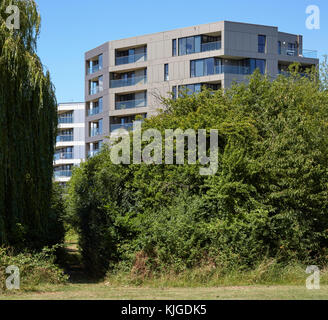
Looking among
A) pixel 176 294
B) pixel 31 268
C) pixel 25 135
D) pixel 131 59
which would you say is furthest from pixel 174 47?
pixel 176 294

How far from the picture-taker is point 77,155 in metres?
91.1

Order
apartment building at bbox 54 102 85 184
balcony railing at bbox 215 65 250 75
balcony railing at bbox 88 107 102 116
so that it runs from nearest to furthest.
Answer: balcony railing at bbox 215 65 250 75 < balcony railing at bbox 88 107 102 116 < apartment building at bbox 54 102 85 184

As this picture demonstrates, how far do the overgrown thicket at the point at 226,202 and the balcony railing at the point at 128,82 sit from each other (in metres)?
Answer: 36.1

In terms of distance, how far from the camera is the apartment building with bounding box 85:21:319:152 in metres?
55.7

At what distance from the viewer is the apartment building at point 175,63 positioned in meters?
55.7

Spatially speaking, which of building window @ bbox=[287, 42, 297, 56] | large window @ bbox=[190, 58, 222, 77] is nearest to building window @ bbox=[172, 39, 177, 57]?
large window @ bbox=[190, 58, 222, 77]

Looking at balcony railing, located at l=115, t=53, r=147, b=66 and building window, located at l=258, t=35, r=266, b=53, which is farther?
balcony railing, located at l=115, t=53, r=147, b=66

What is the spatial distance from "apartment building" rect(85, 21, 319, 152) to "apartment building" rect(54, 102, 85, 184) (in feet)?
79.8

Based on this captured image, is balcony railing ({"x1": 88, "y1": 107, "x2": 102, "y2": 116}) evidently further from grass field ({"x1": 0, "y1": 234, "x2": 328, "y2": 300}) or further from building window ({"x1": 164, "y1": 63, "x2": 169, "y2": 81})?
grass field ({"x1": 0, "y1": 234, "x2": 328, "y2": 300})

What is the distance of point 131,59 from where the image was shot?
62.1m

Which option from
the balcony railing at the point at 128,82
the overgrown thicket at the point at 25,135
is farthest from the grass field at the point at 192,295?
the balcony railing at the point at 128,82

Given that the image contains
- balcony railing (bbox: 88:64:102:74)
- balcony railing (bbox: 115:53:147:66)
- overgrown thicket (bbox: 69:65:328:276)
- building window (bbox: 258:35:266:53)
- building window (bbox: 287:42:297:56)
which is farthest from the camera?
balcony railing (bbox: 88:64:102:74)

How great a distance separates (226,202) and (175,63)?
38254 mm

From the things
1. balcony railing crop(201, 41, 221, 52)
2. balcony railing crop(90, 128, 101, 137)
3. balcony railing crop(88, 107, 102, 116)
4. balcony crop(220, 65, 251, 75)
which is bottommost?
balcony railing crop(90, 128, 101, 137)
